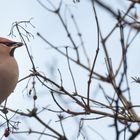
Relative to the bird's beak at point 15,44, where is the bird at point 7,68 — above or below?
below

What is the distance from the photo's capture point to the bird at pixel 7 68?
11.7 feet

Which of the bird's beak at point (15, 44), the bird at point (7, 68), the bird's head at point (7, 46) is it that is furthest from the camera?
the bird's head at point (7, 46)

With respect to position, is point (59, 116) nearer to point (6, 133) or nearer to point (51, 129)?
point (51, 129)

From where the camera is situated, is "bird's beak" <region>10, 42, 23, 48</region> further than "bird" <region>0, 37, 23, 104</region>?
Yes

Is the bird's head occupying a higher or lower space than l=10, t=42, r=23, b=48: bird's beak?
lower

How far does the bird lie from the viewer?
357 centimetres

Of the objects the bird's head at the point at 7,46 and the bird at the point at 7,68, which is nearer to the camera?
the bird at the point at 7,68

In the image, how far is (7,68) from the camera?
3.73 meters

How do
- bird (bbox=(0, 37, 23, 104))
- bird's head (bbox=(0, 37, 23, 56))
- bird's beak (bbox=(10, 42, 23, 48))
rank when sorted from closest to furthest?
bird (bbox=(0, 37, 23, 104)) < bird's beak (bbox=(10, 42, 23, 48)) < bird's head (bbox=(0, 37, 23, 56))

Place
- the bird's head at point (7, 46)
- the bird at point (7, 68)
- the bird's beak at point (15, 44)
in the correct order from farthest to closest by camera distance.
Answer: the bird's head at point (7, 46)
the bird's beak at point (15, 44)
the bird at point (7, 68)

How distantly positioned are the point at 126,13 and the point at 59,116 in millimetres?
738

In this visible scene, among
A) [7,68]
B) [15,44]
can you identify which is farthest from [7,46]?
[7,68]

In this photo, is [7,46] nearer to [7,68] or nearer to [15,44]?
[15,44]

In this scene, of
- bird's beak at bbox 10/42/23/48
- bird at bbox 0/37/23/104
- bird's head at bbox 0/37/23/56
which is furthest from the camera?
bird's head at bbox 0/37/23/56
